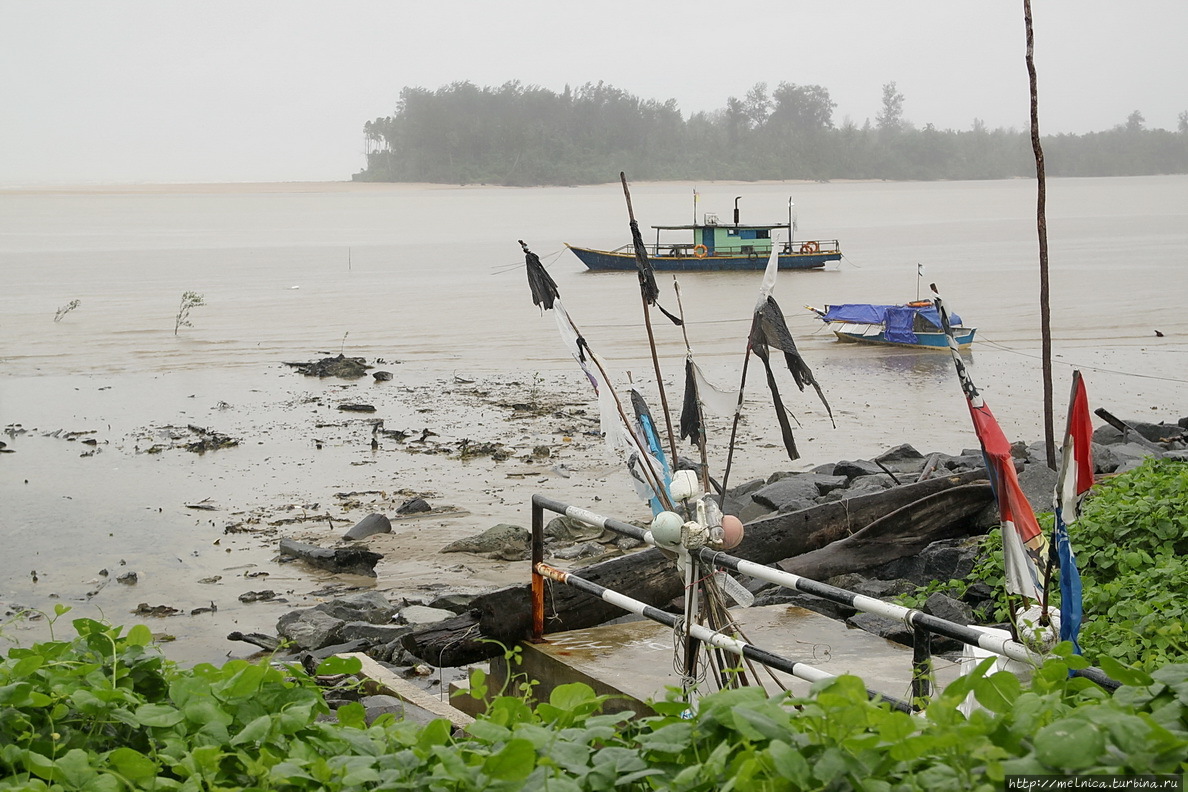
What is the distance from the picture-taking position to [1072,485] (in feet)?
7.80

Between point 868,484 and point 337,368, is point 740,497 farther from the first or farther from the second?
point 337,368

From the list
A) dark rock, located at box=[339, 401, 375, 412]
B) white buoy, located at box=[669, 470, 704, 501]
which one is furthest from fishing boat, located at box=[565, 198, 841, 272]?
white buoy, located at box=[669, 470, 704, 501]

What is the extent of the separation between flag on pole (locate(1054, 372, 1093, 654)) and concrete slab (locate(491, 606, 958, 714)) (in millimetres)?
1496

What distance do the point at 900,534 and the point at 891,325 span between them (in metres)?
16.2

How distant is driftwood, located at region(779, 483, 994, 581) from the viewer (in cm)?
612

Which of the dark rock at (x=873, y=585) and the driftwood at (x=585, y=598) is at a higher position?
the driftwood at (x=585, y=598)

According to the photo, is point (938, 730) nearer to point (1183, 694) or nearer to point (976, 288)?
point (1183, 694)

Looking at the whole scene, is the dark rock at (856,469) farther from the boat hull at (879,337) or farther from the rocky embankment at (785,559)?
the boat hull at (879,337)

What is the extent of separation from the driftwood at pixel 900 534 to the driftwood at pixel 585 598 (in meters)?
0.14

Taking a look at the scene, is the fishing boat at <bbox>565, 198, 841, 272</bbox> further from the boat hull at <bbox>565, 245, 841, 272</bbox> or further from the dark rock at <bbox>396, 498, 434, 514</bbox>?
the dark rock at <bbox>396, 498, 434, 514</bbox>

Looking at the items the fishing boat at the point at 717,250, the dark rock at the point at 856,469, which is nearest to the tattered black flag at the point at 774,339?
the dark rock at the point at 856,469

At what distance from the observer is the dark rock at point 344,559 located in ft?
26.9

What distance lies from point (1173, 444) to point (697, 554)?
8.24 m

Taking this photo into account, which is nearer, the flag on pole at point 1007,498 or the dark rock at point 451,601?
the flag on pole at point 1007,498
